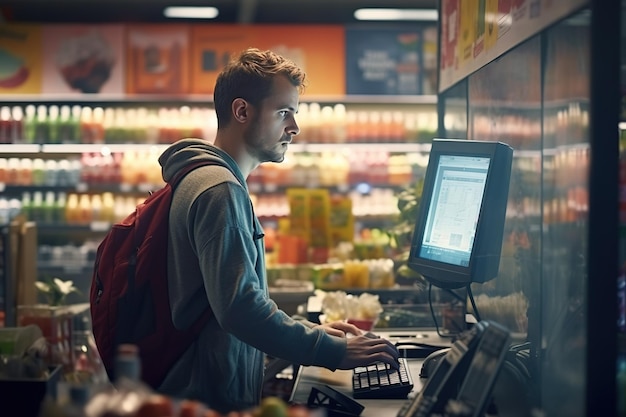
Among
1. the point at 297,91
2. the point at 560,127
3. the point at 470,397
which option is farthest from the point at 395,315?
the point at 470,397

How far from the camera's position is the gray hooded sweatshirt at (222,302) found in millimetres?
2502

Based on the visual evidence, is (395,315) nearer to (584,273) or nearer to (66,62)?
(584,273)

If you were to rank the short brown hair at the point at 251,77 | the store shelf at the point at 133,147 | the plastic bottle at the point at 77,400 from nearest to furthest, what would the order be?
1. the plastic bottle at the point at 77,400
2. the short brown hair at the point at 251,77
3. the store shelf at the point at 133,147

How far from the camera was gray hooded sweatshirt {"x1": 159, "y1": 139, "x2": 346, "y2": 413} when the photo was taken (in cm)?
250

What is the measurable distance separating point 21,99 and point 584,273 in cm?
802

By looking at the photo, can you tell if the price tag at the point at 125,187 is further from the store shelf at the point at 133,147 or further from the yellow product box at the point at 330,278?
the yellow product box at the point at 330,278

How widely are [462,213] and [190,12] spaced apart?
290 inches

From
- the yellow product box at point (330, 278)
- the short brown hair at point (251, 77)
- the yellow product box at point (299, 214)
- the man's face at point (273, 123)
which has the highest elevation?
the short brown hair at point (251, 77)

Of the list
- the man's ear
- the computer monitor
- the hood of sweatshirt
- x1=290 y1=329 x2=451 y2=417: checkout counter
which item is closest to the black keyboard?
x1=290 y1=329 x2=451 y2=417: checkout counter

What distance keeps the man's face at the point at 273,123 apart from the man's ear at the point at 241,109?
2cm

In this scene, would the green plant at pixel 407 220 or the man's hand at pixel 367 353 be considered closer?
the man's hand at pixel 367 353

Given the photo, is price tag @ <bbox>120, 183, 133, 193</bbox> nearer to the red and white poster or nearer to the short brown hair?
the red and white poster

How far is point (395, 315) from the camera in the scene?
3828 mm

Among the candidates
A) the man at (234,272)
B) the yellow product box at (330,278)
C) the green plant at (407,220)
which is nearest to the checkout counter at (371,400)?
the man at (234,272)
